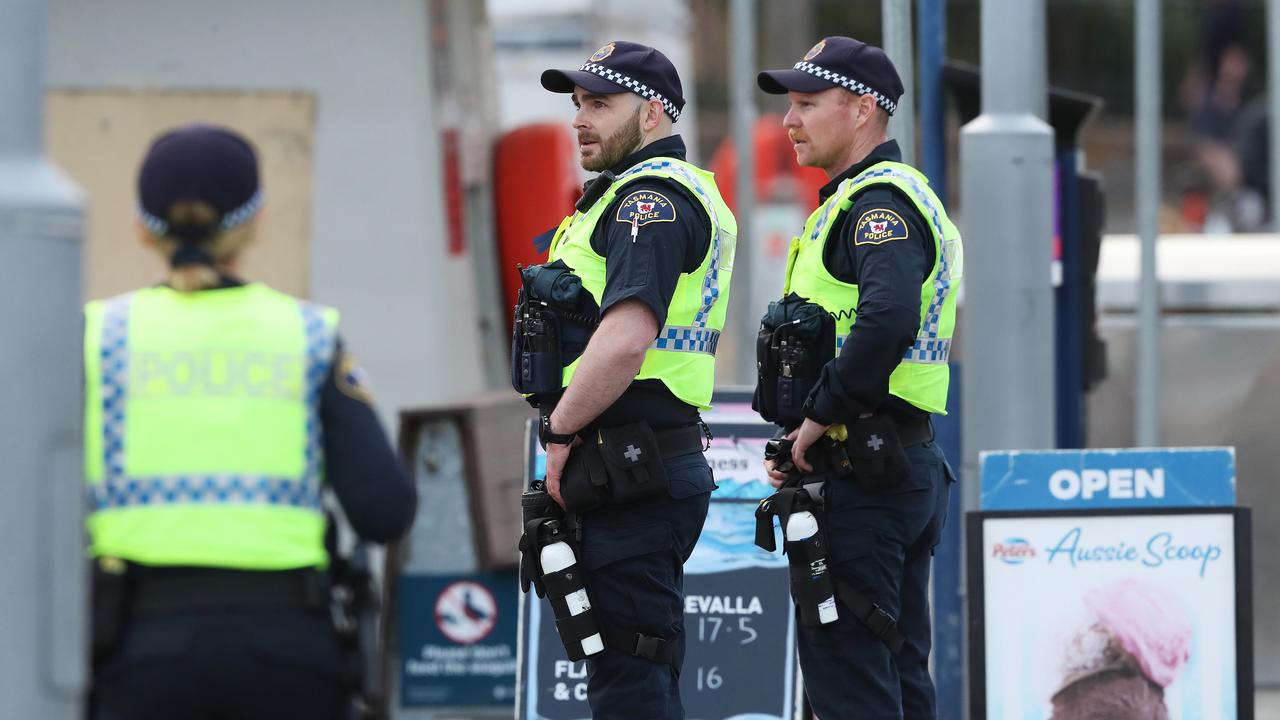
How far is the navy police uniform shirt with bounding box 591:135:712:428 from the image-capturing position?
4387mm

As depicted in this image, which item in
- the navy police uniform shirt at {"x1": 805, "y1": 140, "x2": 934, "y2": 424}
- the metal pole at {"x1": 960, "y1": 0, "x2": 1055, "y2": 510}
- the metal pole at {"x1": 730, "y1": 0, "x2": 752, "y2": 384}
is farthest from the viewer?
the metal pole at {"x1": 730, "y1": 0, "x2": 752, "y2": 384}

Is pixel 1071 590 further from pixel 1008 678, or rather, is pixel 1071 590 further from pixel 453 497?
pixel 453 497

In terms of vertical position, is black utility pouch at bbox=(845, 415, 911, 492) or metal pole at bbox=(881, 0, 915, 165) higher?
metal pole at bbox=(881, 0, 915, 165)

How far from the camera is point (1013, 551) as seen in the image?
18.0 feet

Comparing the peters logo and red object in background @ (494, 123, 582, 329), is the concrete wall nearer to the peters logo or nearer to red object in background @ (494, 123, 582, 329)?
red object in background @ (494, 123, 582, 329)

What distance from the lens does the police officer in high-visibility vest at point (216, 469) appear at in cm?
317

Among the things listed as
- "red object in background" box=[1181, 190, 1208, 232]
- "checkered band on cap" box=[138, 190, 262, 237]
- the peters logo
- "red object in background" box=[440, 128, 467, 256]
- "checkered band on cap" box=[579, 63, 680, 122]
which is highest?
"red object in background" box=[1181, 190, 1208, 232]

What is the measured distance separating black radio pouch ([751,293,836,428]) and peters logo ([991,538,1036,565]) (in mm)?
961

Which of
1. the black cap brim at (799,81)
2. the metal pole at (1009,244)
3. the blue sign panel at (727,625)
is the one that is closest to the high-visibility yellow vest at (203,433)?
the black cap brim at (799,81)

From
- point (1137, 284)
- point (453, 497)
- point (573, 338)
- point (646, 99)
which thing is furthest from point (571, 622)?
point (1137, 284)

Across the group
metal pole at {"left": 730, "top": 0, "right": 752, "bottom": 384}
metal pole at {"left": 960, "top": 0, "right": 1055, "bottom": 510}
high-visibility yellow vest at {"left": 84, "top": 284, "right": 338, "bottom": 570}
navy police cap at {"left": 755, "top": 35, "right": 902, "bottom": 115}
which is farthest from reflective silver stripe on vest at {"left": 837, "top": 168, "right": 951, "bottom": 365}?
metal pole at {"left": 730, "top": 0, "right": 752, "bottom": 384}

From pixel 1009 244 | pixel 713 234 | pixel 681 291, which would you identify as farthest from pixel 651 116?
pixel 1009 244

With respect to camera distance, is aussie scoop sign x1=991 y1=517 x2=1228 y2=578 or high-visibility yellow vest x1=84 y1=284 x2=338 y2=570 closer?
high-visibility yellow vest x1=84 y1=284 x2=338 y2=570

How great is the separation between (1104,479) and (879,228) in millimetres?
1404
